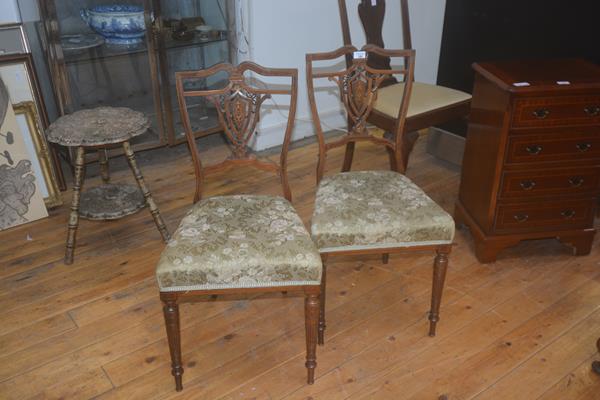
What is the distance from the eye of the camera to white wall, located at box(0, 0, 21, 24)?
2705 mm

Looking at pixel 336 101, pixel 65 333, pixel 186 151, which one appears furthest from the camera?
pixel 336 101

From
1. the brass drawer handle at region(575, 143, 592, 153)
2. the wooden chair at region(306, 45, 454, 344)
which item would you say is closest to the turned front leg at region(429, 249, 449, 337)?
the wooden chair at region(306, 45, 454, 344)

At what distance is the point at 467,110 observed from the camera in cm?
287

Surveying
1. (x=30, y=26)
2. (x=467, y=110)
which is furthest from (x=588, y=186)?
(x=30, y=26)

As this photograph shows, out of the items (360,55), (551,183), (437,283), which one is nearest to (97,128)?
(360,55)

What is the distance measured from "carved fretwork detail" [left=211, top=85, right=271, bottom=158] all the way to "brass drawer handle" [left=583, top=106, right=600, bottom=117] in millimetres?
1255

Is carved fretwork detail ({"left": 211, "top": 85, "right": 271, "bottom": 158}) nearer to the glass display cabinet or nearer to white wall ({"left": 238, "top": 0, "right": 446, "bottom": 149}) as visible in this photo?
the glass display cabinet

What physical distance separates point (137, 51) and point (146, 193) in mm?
1040

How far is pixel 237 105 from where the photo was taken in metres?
1.91

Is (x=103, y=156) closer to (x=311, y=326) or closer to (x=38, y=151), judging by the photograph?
(x=38, y=151)

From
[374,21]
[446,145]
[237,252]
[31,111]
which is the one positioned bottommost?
[446,145]

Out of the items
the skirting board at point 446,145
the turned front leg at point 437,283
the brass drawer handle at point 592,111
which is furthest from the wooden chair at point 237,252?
the skirting board at point 446,145

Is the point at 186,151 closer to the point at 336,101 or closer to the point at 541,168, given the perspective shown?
the point at 336,101

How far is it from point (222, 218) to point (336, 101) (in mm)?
2140
